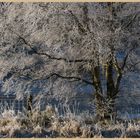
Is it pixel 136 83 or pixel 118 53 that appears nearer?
pixel 118 53

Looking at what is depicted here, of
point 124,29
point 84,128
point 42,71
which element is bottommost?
point 84,128

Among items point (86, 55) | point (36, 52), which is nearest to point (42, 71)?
point (36, 52)

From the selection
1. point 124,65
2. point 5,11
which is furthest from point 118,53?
point 5,11

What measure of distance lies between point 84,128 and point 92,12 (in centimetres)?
383

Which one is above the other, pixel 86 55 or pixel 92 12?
pixel 92 12

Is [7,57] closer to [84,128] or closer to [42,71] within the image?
[42,71]

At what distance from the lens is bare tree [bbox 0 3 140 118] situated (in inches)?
576

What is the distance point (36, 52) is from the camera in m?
16.1

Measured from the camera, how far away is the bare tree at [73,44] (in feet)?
48.0

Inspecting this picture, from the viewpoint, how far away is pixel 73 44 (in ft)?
50.2

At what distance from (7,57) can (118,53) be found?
3007 mm

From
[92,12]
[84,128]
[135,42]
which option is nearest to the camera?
[84,128]

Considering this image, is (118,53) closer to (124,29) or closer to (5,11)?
(124,29)

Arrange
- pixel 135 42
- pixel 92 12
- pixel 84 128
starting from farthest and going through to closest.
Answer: pixel 135 42 < pixel 92 12 < pixel 84 128
